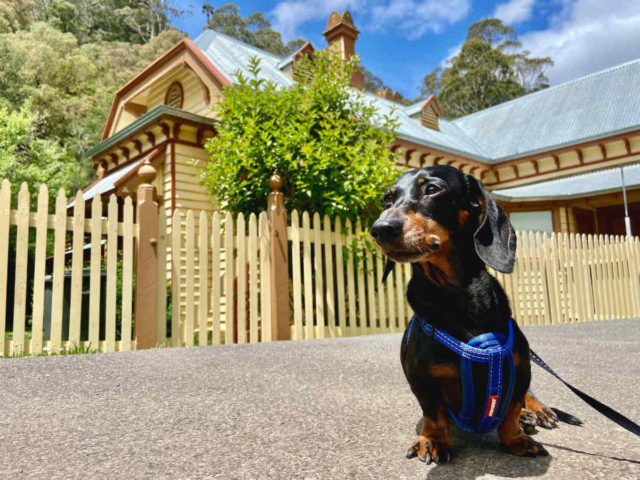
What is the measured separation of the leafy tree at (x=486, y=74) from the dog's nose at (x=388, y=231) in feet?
158

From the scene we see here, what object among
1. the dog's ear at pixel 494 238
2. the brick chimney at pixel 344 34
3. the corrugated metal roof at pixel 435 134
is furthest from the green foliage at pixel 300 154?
the brick chimney at pixel 344 34

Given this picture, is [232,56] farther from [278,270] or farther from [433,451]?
[433,451]

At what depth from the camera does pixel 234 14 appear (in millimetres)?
65625

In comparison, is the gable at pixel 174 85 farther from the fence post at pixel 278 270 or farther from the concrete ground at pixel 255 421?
the concrete ground at pixel 255 421

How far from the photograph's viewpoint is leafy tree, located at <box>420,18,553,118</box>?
4538 centimetres

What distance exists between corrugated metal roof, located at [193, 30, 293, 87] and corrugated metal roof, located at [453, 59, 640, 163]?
9861mm

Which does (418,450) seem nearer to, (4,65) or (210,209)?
(210,209)

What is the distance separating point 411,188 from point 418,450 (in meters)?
Answer: 0.99

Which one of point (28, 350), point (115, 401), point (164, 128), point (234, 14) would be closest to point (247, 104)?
point (164, 128)

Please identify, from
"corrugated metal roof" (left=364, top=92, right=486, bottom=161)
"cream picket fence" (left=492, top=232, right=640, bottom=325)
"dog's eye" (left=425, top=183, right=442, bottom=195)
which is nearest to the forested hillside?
"corrugated metal roof" (left=364, top=92, right=486, bottom=161)

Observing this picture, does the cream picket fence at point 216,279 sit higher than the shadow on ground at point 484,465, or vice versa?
the cream picket fence at point 216,279

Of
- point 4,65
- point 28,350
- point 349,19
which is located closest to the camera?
point 28,350

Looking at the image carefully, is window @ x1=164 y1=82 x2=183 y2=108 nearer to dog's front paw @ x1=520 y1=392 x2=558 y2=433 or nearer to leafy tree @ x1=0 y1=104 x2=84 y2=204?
leafy tree @ x1=0 y1=104 x2=84 y2=204

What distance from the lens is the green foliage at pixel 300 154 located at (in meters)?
6.75
